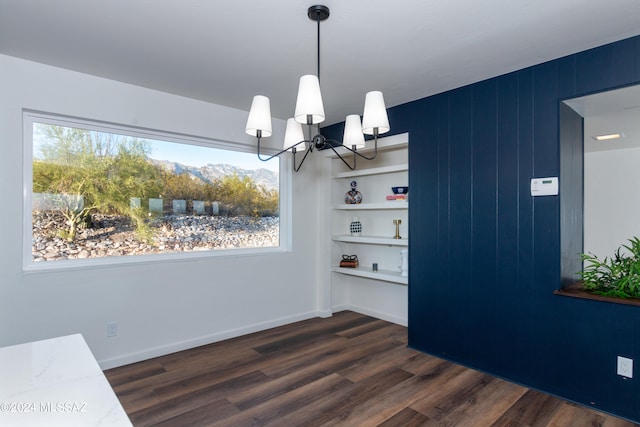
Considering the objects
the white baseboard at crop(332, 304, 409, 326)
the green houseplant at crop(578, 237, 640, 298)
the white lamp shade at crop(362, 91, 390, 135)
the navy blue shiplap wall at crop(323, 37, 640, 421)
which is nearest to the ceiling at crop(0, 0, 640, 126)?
the navy blue shiplap wall at crop(323, 37, 640, 421)

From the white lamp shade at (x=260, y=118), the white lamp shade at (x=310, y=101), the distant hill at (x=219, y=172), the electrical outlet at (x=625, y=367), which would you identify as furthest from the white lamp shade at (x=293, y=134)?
the electrical outlet at (x=625, y=367)

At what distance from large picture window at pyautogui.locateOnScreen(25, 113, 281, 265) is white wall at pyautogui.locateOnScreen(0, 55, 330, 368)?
0.15m

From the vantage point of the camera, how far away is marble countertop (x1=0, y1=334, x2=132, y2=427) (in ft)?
2.75

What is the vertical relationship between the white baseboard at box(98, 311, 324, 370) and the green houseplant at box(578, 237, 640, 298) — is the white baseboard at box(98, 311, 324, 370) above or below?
below

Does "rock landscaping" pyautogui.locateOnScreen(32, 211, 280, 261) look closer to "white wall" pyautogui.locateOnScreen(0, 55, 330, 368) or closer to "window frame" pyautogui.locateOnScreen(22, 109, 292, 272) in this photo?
"window frame" pyautogui.locateOnScreen(22, 109, 292, 272)

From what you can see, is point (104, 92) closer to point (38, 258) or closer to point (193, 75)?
point (193, 75)

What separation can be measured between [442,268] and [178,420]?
241 centimetres

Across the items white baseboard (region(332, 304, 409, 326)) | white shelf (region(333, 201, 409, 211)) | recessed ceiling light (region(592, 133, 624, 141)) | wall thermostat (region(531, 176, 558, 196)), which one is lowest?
white baseboard (region(332, 304, 409, 326))

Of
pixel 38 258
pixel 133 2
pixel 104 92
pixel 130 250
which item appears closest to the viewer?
pixel 133 2

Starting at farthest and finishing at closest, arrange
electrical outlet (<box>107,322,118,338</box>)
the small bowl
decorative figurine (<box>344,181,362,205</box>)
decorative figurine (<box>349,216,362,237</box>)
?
decorative figurine (<box>349,216,362,237</box>) → decorative figurine (<box>344,181,362,205</box>) → the small bowl → electrical outlet (<box>107,322,118,338</box>)

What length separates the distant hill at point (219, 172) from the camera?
11.5 ft

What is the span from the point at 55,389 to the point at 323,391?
201 cm

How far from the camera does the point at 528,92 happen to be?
107 inches

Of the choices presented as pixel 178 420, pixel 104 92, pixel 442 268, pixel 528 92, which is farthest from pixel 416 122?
pixel 178 420
